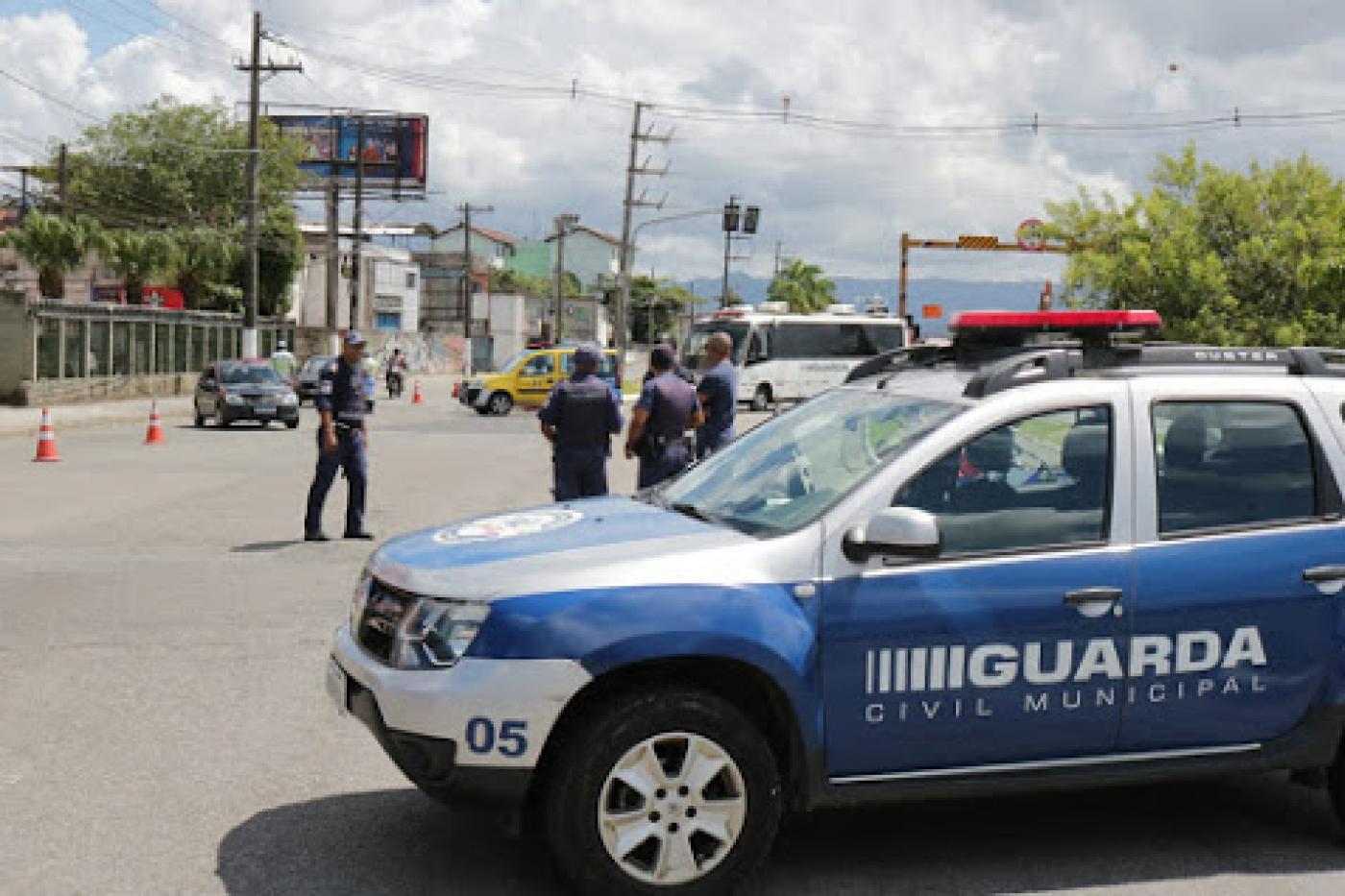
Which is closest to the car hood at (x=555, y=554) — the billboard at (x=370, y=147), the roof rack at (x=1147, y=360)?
the roof rack at (x=1147, y=360)

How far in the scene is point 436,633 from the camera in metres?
4.36

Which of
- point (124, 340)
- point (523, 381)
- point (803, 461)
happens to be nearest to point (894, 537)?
point (803, 461)

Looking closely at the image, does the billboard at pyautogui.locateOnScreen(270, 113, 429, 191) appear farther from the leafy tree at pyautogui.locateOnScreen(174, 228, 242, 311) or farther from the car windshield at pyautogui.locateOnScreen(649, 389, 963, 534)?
the car windshield at pyautogui.locateOnScreen(649, 389, 963, 534)

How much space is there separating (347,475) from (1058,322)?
8.63 m

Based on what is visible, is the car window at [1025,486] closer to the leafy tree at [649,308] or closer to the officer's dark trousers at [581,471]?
the officer's dark trousers at [581,471]

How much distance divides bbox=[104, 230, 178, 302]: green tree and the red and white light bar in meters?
50.0

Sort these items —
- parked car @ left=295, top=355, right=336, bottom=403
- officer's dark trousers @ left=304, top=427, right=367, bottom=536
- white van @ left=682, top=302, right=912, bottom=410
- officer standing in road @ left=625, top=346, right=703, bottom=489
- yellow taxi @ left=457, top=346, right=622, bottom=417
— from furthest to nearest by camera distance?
white van @ left=682, top=302, right=912, bottom=410 → parked car @ left=295, top=355, right=336, bottom=403 → yellow taxi @ left=457, top=346, right=622, bottom=417 → officer's dark trousers @ left=304, top=427, right=367, bottom=536 → officer standing in road @ left=625, top=346, right=703, bottom=489

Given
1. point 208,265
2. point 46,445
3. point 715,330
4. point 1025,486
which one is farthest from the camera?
point 208,265

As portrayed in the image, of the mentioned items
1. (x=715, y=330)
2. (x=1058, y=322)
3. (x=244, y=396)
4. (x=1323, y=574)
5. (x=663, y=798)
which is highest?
(x=1058, y=322)

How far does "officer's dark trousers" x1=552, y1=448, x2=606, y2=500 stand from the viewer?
1087cm

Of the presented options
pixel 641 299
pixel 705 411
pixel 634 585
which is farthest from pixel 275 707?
pixel 641 299

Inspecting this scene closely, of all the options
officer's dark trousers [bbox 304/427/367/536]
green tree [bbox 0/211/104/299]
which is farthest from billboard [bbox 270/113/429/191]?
officer's dark trousers [bbox 304/427/367/536]

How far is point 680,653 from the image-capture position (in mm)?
4289

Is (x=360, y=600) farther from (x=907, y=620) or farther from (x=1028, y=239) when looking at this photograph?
(x=1028, y=239)
